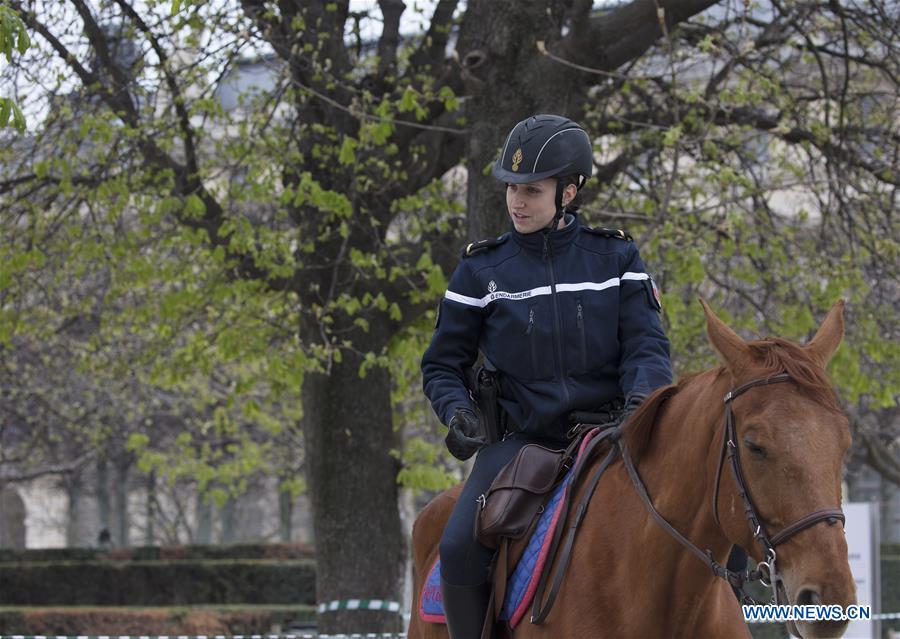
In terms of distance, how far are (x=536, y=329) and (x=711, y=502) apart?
1030 mm

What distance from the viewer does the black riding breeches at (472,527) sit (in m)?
4.27

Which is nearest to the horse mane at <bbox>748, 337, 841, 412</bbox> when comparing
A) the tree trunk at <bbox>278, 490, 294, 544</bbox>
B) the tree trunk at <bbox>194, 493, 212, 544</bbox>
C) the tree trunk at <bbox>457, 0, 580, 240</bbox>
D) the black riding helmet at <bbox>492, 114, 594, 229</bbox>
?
the black riding helmet at <bbox>492, 114, 594, 229</bbox>

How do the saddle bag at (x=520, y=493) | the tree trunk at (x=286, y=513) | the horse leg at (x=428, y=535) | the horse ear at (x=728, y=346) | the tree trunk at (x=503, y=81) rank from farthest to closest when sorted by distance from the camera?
1. the tree trunk at (x=286, y=513)
2. the tree trunk at (x=503, y=81)
3. the horse leg at (x=428, y=535)
4. the saddle bag at (x=520, y=493)
5. the horse ear at (x=728, y=346)

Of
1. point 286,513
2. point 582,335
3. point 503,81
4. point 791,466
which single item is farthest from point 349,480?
point 286,513

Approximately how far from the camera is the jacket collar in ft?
14.5

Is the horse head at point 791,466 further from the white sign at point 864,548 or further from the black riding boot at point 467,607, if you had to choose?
the white sign at point 864,548

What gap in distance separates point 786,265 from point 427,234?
3681mm

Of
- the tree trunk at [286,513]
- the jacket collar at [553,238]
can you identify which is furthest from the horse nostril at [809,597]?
the tree trunk at [286,513]

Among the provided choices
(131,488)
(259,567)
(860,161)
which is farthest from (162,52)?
(131,488)

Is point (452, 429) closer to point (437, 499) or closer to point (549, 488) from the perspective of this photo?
point (549, 488)

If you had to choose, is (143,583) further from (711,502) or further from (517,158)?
(711,502)

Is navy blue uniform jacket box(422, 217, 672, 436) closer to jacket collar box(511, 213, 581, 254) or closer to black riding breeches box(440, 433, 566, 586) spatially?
jacket collar box(511, 213, 581, 254)

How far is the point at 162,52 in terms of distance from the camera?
1097cm

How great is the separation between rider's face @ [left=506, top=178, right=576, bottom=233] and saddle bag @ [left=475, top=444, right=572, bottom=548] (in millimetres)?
797
